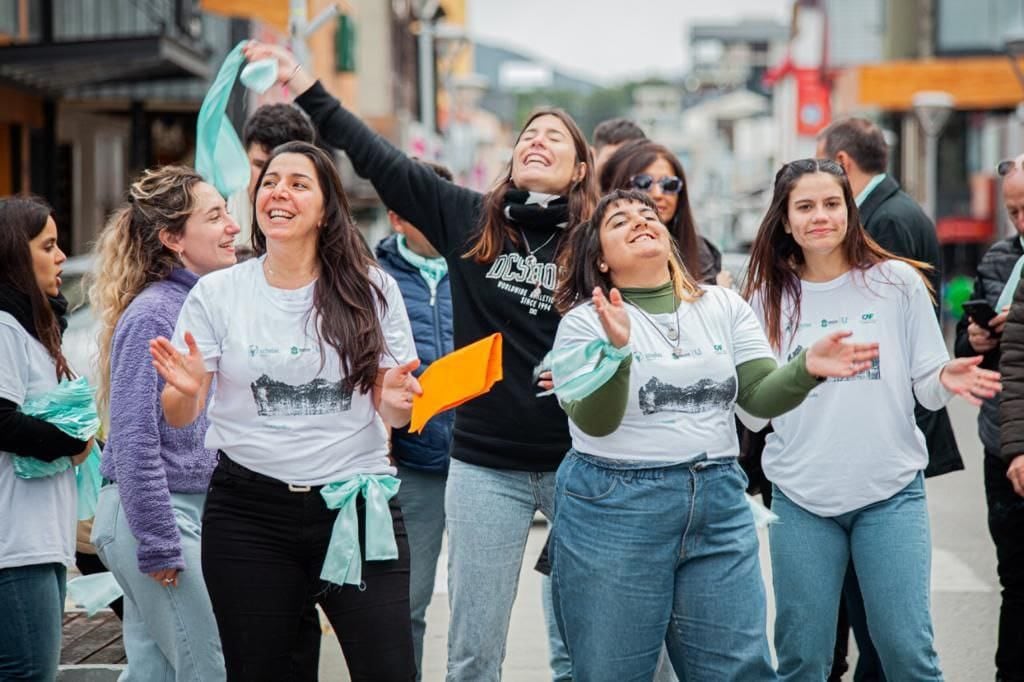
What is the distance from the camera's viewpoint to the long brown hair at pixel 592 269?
4.50 meters

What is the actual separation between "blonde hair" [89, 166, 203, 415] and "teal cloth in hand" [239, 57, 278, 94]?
14.8 inches

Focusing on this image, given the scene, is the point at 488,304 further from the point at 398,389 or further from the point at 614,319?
the point at 614,319

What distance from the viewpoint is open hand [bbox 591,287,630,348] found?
13.3 ft

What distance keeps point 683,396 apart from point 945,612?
14.0 ft

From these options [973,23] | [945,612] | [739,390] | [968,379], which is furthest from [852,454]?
[973,23]

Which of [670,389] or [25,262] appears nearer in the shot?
[670,389]

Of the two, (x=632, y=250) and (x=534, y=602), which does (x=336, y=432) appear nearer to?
(x=632, y=250)

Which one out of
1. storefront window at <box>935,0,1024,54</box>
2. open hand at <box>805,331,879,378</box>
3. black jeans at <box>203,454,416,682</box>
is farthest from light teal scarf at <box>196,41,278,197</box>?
storefront window at <box>935,0,1024,54</box>

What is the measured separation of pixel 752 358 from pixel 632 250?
19.1 inches

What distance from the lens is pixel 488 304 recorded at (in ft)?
16.9

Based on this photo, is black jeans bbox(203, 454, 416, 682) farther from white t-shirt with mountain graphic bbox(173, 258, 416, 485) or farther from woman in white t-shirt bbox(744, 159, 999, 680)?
woman in white t-shirt bbox(744, 159, 999, 680)

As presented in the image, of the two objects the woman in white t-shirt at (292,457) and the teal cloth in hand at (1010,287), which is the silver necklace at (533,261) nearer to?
the woman in white t-shirt at (292,457)

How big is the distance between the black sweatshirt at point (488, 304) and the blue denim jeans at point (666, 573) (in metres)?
0.70

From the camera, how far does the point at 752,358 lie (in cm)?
446
